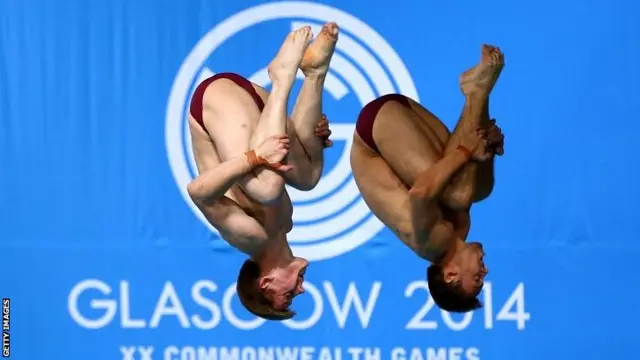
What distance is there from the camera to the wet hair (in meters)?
2.96

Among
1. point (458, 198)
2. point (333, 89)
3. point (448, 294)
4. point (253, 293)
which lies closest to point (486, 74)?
point (458, 198)

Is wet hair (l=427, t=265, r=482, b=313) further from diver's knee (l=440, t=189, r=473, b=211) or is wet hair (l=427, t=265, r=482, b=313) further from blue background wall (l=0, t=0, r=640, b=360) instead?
blue background wall (l=0, t=0, r=640, b=360)

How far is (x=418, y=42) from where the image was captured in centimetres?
445

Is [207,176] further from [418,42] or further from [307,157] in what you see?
[418,42]

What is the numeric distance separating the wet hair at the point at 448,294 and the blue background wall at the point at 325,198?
1414mm

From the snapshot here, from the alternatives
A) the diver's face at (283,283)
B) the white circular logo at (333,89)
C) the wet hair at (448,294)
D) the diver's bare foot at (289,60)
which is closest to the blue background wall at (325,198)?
the white circular logo at (333,89)

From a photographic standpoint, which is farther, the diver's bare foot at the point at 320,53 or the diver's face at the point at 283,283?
the diver's face at the point at 283,283

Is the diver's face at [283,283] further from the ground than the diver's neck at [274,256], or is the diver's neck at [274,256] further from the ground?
the diver's neck at [274,256]

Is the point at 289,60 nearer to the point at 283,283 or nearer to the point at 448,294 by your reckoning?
the point at 283,283

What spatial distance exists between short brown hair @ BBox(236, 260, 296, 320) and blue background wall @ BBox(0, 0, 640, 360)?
1.51 m

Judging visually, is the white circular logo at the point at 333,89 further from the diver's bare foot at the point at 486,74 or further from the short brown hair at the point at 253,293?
the diver's bare foot at the point at 486,74

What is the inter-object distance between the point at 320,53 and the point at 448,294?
2.40 feet

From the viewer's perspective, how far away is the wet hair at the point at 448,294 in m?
2.96

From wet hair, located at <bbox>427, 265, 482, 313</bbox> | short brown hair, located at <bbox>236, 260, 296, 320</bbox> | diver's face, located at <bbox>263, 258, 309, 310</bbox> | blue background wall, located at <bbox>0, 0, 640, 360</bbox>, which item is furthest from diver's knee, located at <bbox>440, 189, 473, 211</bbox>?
blue background wall, located at <bbox>0, 0, 640, 360</bbox>
